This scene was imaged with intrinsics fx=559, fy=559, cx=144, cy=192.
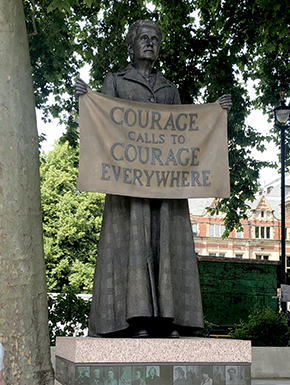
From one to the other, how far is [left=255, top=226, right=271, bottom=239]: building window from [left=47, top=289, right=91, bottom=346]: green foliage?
61.1m

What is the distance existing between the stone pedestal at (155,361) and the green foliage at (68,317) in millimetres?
4894

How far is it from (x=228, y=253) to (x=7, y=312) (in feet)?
206

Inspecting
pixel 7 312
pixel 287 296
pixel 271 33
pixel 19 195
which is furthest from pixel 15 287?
pixel 271 33

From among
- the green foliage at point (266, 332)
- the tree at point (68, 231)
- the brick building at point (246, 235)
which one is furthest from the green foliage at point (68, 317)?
the brick building at point (246, 235)

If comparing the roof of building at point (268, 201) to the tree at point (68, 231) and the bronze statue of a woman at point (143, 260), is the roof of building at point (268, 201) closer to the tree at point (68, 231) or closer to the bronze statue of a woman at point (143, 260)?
the tree at point (68, 231)

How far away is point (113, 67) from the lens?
13.8 m

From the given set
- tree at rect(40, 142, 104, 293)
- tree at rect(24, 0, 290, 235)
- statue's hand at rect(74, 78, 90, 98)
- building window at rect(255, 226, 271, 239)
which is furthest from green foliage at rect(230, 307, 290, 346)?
building window at rect(255, 226, 271, 239)

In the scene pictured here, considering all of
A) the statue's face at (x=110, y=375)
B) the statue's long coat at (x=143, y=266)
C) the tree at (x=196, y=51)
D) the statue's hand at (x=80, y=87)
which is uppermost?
the tree at (x=196, y=51)

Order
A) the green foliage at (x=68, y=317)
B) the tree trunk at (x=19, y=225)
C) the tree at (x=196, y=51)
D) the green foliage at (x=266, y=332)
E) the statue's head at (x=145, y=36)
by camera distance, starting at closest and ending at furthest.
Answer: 1. the tree trunk at (x=19, y=225)
2. the statue's head at (x=145, y=36)
3. the green foliage at (x=68, y=317)
4. the green foliage at (x=266, y=332)
5. the tree at (x=196, y=51)

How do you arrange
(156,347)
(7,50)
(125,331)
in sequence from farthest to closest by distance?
(7,50) → (125,331) → (156,347)

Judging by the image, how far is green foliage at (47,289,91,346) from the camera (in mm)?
9094

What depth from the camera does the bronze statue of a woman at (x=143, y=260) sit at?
4.52 meters

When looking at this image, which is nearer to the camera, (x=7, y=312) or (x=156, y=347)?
(x=156, y=347)

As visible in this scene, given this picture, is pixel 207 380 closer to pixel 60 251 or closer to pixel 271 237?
pixel 60 251
